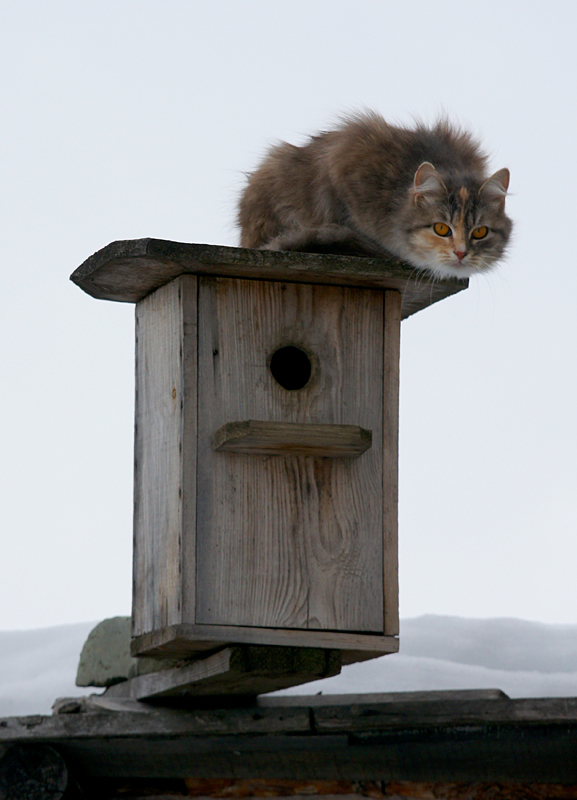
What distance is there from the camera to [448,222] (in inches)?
161

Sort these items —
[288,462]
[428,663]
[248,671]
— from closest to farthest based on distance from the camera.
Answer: [248,671] → [288,462] → [428,663]

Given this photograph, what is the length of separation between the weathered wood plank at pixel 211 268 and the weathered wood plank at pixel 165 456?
0.07 m

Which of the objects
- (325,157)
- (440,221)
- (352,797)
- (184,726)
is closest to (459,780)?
(352,797)

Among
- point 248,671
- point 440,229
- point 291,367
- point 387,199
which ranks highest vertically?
point 387,199

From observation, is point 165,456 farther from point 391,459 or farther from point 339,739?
point 339,739

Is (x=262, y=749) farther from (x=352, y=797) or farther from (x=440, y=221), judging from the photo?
(x=440, y=221)

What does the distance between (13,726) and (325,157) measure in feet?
7.34

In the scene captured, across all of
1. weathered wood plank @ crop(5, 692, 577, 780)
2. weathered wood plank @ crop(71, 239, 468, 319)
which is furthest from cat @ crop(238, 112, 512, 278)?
weathered wood plank @ crop(5, 692, 577, 780)

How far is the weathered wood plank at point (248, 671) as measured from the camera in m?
3.44

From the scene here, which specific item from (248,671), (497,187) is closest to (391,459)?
(248,671)

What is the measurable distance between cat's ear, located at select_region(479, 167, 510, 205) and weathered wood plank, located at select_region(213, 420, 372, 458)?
1.06 metres

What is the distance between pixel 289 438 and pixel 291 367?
46 centimetres

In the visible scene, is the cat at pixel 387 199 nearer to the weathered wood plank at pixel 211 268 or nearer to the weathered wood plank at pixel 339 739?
the weathered wood plank at pixel 211 268

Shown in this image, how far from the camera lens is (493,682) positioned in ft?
15.4
